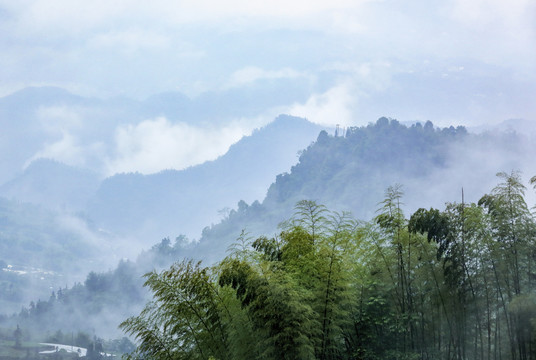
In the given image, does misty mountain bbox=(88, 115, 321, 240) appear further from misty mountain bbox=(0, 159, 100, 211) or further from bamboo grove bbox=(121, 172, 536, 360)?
bamboo grove bbox=(121, 172, 536, 360)

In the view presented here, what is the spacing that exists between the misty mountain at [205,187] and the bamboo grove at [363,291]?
16161 cm

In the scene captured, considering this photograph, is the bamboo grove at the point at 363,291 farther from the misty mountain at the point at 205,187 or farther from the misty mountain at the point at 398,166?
the misty mountain at the point at 205,187

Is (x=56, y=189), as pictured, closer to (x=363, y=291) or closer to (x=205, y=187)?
(x=205, y=187)

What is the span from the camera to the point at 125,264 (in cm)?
10344

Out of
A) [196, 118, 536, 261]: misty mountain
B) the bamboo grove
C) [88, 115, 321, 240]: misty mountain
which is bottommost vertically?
the bamboo grove

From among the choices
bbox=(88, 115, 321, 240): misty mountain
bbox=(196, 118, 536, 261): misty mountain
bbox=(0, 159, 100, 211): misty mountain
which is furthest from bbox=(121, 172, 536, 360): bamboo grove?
bbox=(0, 159, 100, 211): misty mountain

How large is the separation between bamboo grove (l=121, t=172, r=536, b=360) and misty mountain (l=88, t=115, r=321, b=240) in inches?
6363

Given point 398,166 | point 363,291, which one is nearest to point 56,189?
point 398,166

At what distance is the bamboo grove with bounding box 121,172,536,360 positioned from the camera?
6.06m

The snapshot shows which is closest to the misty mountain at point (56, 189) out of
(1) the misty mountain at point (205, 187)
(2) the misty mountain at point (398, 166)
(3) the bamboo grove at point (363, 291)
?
(1) the misty mountain at point (205, 187)

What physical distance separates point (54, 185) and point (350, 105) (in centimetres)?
10589

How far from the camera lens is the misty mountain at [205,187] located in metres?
172

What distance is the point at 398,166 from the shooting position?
4606 inches

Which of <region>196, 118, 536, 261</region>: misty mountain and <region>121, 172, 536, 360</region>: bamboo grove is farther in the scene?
<region>196, 118, 536, 261</region>: misty mountain
